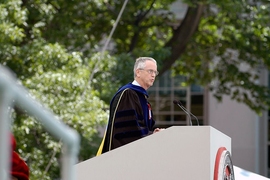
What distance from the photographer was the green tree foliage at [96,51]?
11.1m

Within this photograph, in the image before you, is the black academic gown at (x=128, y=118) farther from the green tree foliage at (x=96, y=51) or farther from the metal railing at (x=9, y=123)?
the metal railing at (x=9, y=123)

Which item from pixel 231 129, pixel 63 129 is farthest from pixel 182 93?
pixel 63 129

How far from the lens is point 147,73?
5.99 meters

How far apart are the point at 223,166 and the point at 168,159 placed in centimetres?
38

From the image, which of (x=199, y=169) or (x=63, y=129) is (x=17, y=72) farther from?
(x=63, y=129)

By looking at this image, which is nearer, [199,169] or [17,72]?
[199,169]

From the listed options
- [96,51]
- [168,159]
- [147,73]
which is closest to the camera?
[168,159]

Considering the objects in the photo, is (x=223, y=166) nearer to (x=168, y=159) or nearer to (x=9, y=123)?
(x=168, y=159)

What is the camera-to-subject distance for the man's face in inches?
235

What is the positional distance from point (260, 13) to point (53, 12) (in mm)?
3584

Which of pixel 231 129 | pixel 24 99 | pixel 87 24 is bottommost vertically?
pixel 231 129

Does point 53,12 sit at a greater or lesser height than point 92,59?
greater

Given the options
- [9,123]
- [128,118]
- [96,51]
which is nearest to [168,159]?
A: [128,118]

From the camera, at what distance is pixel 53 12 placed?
13.0 meters
